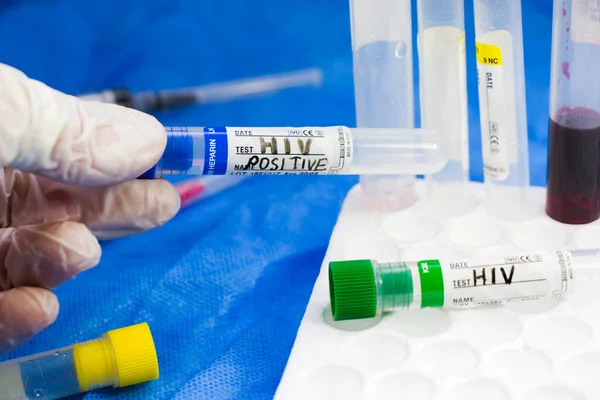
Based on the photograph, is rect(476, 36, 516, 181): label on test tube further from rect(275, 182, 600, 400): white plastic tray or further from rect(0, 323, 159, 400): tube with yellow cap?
rect(0, 323, 159, 400): tube with yellow cap

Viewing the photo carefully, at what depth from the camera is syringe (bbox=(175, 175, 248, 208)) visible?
61.5 inches

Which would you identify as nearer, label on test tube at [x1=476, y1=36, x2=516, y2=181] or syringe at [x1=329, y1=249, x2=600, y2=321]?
syringe at [x1=329, y1=249, x2=600, y2=321]

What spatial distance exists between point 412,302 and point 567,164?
338mm

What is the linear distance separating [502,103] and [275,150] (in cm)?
37

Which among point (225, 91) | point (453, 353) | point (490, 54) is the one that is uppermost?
point (490, 54)

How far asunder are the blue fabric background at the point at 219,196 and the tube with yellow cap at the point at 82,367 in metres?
0.04

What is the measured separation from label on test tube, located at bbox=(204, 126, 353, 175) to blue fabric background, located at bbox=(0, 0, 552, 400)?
0.26 m

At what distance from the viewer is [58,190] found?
112 centimetres

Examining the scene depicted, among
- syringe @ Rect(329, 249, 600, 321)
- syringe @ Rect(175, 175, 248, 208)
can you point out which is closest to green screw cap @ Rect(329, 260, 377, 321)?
syringe @ Rect(329, 249, 600, 321)

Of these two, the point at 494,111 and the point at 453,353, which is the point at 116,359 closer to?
the point at 453,353

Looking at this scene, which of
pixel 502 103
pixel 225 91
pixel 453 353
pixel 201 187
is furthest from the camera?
pixel 225 91

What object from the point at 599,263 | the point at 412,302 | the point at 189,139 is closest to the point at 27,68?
the point at 189,139


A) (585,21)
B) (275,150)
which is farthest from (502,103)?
(275,150)

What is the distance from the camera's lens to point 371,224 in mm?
1291
